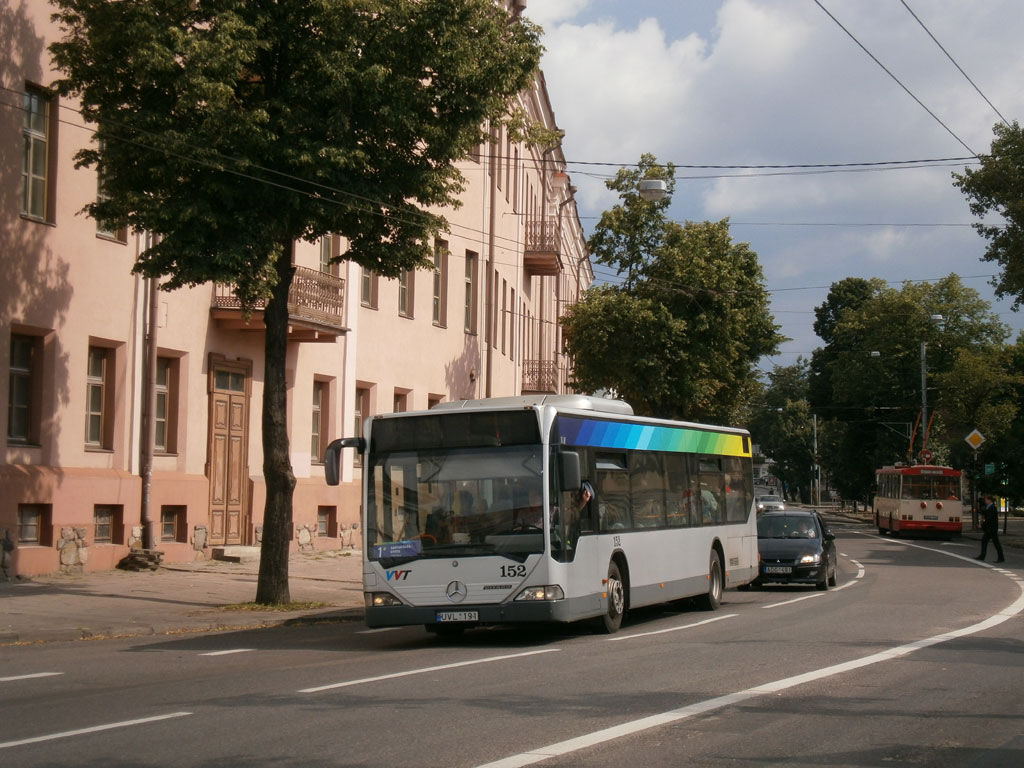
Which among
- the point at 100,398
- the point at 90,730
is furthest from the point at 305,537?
the point at 90,730

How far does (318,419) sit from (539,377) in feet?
56.4

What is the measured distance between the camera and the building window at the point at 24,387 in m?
21.3

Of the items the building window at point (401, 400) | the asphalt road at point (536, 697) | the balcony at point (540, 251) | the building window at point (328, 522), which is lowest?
the asphalt road at point (536, 697)

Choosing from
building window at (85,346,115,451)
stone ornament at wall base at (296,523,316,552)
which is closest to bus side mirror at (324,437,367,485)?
building window at (85,346,115,451)

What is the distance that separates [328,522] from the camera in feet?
103

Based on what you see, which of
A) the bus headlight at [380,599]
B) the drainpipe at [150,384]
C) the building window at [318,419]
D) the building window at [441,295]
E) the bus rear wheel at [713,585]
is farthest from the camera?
the building window at [441,295]

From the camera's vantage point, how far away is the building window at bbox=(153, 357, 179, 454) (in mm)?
25219

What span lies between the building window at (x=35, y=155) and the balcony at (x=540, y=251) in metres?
24.4

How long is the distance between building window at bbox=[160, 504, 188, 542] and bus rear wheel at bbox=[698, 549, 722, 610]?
35.6ft

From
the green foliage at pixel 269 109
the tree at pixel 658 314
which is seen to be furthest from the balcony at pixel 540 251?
the green foliage at pixel 269 109

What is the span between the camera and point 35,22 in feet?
69.8

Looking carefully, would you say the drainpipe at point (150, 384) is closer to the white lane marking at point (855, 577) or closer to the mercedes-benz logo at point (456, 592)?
the mercedes-benz logo at point (456, 592)

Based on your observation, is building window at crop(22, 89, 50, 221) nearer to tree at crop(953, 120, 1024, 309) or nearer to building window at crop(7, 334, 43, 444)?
building window at crop(7, 334, 43, 444)

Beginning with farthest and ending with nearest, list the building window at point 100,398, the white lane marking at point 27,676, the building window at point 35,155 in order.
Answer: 1. the building window at point 100,398
2. the building window at point 35,155
3. the white lane marking at point 27,676
